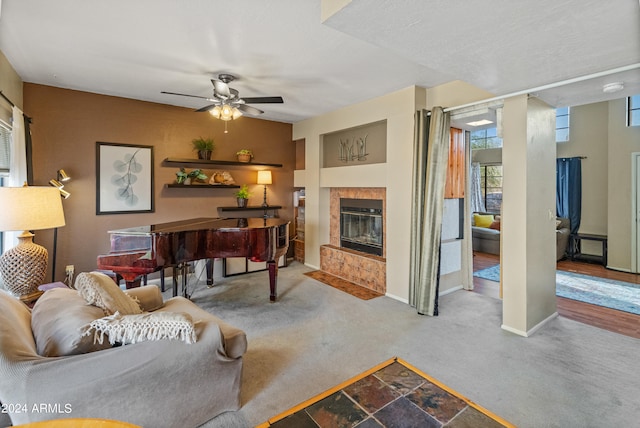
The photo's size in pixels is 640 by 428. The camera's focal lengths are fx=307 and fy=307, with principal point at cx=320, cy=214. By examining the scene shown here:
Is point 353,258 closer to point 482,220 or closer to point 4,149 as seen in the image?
point 4,149

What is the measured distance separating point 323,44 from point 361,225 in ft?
9.44

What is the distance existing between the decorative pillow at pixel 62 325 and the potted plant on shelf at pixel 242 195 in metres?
3.55

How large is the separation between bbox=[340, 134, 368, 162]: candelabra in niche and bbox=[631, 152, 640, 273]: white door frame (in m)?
4.50

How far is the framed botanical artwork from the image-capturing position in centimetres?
421

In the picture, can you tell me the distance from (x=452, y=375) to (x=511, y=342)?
91cm

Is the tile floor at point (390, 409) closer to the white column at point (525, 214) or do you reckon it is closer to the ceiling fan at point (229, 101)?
the white column at point (525, 214)

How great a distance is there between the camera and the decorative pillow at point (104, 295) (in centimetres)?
180

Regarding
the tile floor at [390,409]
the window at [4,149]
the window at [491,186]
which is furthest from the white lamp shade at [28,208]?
the window at [491,186]

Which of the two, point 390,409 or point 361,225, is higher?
point 361,225

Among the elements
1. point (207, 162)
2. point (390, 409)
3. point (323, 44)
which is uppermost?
point (323, 44)

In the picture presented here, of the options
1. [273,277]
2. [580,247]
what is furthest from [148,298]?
[580,247]

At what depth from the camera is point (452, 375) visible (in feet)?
7.45

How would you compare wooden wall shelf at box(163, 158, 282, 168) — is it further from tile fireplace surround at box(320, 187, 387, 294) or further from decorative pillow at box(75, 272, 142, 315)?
decorative pillow at box(75, 272, 142, 315)

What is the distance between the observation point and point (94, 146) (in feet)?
13.6
